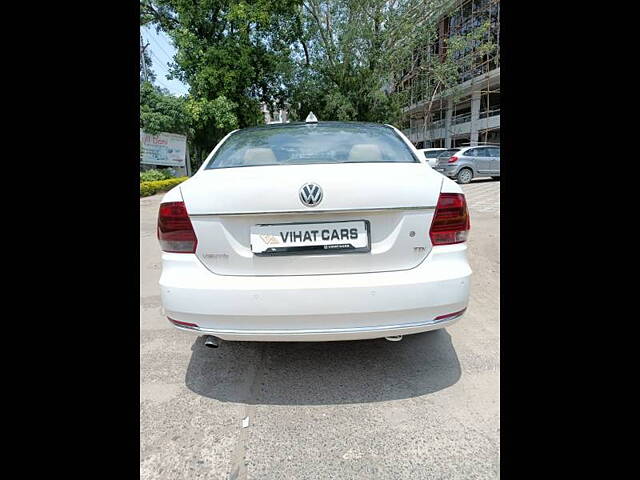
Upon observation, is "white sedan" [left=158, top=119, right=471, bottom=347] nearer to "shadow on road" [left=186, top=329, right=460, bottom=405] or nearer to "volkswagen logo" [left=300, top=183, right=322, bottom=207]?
"volkswagen logo" [left=300, top=183, right=322, bottom=207]

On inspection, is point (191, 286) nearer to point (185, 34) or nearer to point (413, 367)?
point (413, 367)

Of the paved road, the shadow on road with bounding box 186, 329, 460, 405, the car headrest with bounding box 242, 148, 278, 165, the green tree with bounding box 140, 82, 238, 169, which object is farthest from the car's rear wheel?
the car headrest with bounding box 242, 148, 278, 165

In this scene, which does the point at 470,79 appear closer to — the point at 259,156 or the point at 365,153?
the point at 365,153

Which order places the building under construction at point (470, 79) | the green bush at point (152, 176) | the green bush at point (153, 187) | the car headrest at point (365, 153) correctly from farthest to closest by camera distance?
the building under construction at point (470, 79)
the green bush at point (152, 176)
the green bush at point (153, 187)
the car headrest at point (365, 153)

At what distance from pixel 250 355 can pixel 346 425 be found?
0.90 m

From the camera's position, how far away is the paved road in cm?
152

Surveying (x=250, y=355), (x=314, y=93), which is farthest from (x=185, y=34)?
(x=250, y=355)

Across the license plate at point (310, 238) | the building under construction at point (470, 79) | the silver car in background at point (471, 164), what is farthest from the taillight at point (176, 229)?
the building under construction at point (470, 79)

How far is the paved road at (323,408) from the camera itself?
1516 millimetres

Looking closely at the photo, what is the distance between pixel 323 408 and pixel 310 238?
920 mm

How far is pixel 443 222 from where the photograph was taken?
173cm

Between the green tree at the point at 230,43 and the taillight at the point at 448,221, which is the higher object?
the green tree at the point at 230,43

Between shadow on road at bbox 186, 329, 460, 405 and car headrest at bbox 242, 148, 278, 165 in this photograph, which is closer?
shadow on road at bbox 186, 329, 460, 405

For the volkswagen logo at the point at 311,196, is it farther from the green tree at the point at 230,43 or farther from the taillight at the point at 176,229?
the green tree at the point at 230,43
